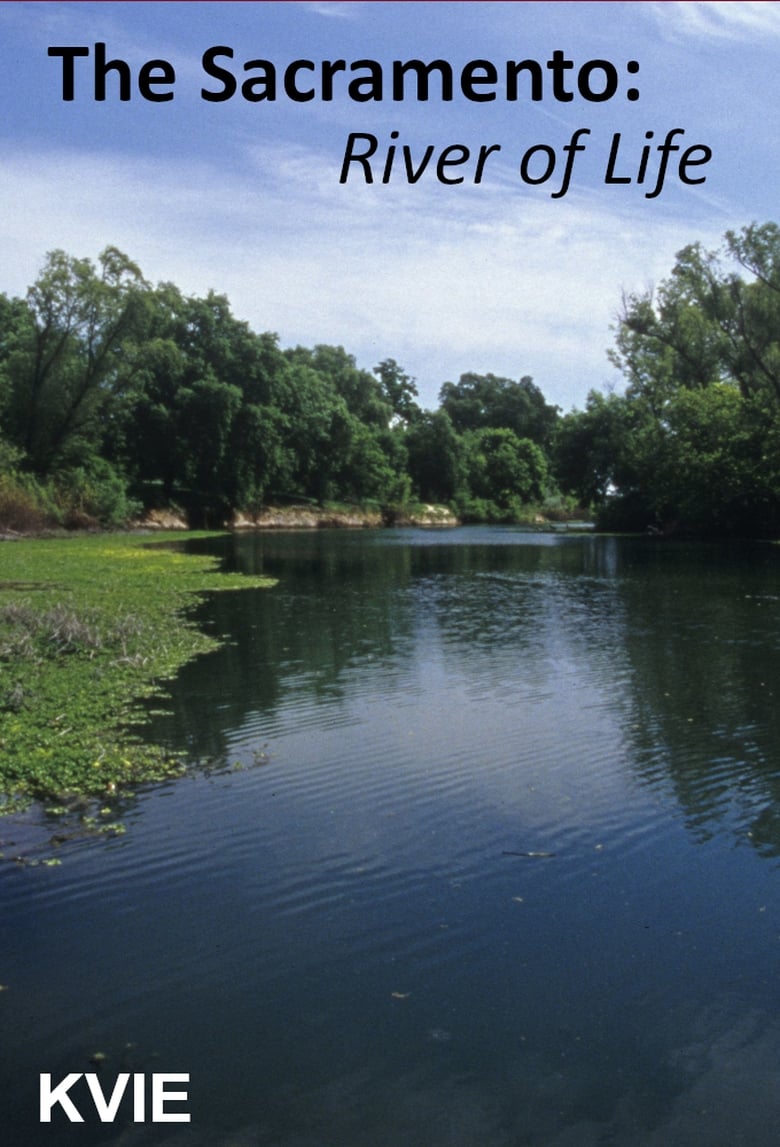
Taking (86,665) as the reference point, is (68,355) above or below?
above

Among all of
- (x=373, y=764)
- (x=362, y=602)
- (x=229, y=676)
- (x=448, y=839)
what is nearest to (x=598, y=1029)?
(x=448, y=839)

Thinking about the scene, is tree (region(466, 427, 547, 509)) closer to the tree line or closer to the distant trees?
the tree line

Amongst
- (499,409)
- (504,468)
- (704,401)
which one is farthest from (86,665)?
(499,409)

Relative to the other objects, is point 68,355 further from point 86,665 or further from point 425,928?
point 425,928

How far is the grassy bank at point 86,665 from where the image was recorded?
34.6ft

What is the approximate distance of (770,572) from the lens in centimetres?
3688

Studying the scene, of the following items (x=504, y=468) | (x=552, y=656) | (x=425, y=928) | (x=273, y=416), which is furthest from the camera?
(x=504, y=468)

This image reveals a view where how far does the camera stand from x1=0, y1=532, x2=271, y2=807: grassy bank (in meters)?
10.6

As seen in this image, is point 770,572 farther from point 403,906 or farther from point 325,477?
point 325,477

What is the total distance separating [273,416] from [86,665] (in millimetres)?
68922

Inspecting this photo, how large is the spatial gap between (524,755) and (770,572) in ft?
91.3

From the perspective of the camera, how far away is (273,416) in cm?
8369

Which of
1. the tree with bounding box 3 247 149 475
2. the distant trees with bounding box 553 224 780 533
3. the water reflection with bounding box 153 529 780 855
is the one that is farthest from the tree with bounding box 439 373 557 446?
the water reflection with bounding box 153 529 780 855

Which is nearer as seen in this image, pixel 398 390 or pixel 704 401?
pixel 704 401
